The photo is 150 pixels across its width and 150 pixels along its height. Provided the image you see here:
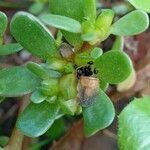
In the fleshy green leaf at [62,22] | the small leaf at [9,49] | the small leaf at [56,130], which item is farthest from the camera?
the small leaf at [56,130]

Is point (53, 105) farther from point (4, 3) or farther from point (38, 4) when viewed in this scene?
point (4, 3)

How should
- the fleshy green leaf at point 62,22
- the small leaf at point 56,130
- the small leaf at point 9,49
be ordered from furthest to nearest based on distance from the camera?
the small leaf at point 56,130 → the small leaf at point 9,49 → the fleshy green leaf at point 62,22

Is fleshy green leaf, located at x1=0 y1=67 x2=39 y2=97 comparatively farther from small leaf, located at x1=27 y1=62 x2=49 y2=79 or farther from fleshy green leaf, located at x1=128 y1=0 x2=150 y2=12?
fleshy green leaf, located at x1=128 y1=0 x2=150 y2=12

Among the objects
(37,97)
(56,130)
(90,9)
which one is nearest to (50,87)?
(37,97)

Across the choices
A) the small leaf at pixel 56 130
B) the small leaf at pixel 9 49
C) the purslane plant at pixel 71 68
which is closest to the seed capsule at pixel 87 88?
the purslane plant at pixel 71 68

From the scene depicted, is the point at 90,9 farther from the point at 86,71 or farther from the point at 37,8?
the point at 37,8

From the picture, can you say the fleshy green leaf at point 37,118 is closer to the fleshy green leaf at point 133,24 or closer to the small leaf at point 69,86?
the small leaf at point 69,86

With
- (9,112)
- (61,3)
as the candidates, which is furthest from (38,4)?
(61,3)
